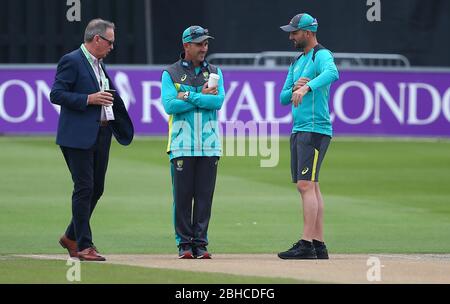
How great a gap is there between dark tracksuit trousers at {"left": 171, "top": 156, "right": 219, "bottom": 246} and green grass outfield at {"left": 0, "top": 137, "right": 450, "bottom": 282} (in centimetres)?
74

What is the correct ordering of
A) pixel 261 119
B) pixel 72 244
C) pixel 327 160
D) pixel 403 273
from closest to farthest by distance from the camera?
pixel 403 273, pixel 72 244, pixel 327 160, pixel 261 119

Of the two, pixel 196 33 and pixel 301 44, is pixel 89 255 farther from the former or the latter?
pixel 301 44

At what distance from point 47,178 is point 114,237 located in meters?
5.63

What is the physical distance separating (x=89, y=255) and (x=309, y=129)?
211 cm

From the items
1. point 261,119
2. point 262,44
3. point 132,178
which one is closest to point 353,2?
point 262,44

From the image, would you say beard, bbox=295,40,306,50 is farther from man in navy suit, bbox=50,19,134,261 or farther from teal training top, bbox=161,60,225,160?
man in navy suit, bbox=50,19,134,261

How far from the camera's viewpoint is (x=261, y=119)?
80.1 ft

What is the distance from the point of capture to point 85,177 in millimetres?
10648

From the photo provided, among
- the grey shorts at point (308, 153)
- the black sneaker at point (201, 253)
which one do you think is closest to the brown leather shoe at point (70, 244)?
the black sneaker at point (201, 253)

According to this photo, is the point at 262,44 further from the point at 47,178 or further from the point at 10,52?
the point at 47,178

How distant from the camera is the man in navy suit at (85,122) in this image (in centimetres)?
1065

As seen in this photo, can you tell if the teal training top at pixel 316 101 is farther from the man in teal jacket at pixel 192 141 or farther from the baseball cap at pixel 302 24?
the man in teal jacket at pixel 192 141
